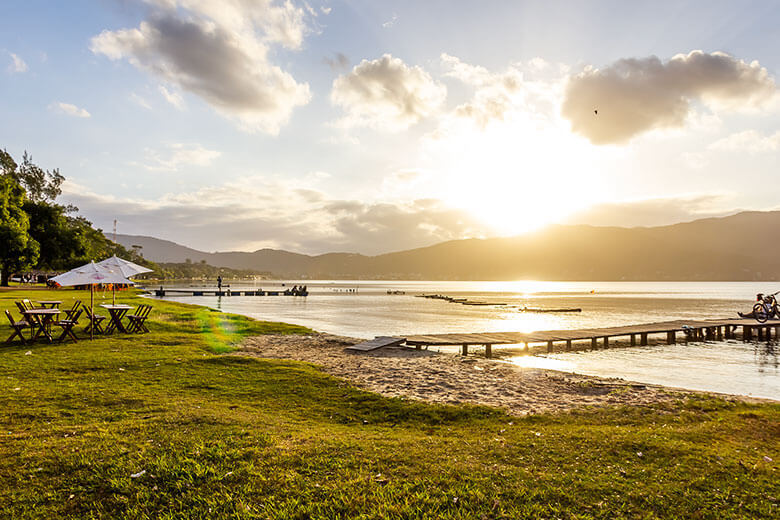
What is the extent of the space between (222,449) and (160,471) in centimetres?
85

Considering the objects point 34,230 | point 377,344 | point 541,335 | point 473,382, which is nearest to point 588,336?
point 541,335

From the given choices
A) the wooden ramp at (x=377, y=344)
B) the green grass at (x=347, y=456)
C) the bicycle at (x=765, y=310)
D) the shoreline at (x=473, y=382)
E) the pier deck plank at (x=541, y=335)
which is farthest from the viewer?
the bicycle at (x=765, y=310)

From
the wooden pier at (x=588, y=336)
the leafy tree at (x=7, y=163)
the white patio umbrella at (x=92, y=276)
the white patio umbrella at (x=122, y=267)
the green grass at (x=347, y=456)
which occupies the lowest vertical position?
the wooden pier at (x=588, y=336)

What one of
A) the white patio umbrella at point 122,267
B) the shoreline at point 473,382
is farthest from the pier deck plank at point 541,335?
the white patio umbrella at point 122,267

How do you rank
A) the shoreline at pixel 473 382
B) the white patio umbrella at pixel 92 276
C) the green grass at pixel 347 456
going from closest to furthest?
the green grass at pixel 347 456 → the shoreline at pixel 473 382 → the white patio umbrella at pixel 92 276

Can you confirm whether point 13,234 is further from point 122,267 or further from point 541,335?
point 541,335

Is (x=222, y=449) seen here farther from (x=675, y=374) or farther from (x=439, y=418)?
(x=675, y=374)

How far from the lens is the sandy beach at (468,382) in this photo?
34.6 feet

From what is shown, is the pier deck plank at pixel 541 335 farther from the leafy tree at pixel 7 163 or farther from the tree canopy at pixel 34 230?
the leafy tree at pixel 7 163

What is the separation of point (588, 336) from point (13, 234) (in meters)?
55.9

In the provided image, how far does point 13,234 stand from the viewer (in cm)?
4375

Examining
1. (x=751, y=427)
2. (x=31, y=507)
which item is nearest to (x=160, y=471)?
(x=31, y=507)

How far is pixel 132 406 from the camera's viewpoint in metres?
7.96

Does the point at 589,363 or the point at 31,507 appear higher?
the point at 31,507
